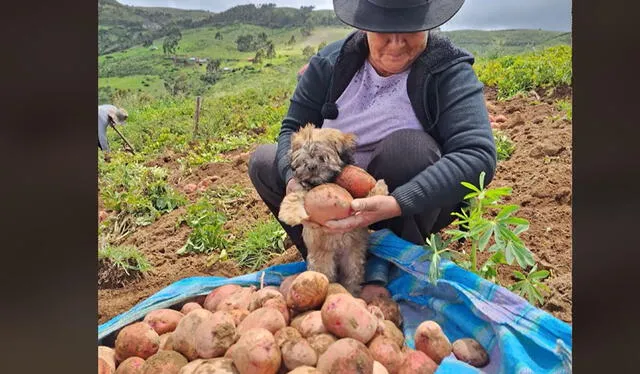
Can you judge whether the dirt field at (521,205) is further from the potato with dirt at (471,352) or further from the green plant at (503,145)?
the potato with dirt at (471,352)

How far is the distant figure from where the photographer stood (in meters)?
2.60

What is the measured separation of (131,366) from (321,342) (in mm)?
654

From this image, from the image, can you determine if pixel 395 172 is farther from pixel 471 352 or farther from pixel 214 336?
pixel 214 336

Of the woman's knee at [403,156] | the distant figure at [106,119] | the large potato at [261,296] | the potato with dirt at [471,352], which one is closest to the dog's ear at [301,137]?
the woman's knee at [403,156]

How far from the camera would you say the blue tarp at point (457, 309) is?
217 cm

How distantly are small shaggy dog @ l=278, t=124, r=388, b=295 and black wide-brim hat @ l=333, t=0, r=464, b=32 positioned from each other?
39 centimetres

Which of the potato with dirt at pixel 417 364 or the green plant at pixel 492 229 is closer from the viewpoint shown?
the potato with dirt at pixel 417 364

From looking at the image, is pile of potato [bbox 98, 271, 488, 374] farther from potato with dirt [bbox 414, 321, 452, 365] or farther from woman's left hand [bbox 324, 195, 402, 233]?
woman's left hand [bbox 324, 195, 402, 233]

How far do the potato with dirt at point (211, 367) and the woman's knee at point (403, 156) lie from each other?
0.80 metres

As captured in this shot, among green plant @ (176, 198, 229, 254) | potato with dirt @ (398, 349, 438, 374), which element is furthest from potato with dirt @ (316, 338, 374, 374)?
green plant @ (176, 198, 229, 254)

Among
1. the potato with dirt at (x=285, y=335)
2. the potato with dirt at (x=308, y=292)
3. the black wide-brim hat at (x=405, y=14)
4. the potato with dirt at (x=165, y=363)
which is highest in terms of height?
the black wide-brim hat at (x=405, y=14)

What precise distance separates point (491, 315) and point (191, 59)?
1453mm

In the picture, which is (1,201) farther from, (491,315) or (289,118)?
(491,315)
